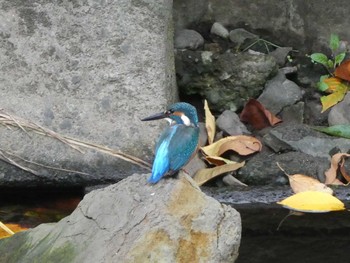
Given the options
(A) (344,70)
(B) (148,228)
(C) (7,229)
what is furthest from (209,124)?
(B) (148,228)

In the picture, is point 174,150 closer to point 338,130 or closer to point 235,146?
point 235,146

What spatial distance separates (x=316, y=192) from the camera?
4.61m

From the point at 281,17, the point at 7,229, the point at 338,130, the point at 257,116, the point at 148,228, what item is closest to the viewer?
the point at 148,228

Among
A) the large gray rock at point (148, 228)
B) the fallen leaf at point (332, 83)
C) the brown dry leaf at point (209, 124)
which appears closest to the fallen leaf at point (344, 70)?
the fallen leaf at point (332, 83)

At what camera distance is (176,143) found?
386 centimetres

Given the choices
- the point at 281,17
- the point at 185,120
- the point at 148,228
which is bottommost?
the point at 281,17

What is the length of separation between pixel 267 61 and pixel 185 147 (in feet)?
6.65

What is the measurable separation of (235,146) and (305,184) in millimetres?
494

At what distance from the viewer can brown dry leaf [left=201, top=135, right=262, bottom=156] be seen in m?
5.07

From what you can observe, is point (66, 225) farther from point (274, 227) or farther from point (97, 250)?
point (274, 227)

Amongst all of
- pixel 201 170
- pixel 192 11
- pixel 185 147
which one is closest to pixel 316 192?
pixel 201 170

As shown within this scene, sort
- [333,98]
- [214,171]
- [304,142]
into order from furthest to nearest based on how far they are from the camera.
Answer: [333,98] < [304,142] < [214,171]

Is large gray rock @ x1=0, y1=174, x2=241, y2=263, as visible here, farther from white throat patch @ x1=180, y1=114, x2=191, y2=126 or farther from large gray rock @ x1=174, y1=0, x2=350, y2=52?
large gray rock @ x1=174, y1=0, x2=350, y2=52

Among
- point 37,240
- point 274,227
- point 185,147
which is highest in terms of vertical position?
point 185,147
